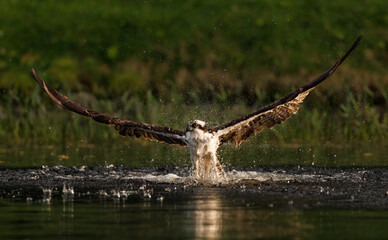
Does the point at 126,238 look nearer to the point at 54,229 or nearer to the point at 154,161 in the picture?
the point at 54,229

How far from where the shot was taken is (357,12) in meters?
39.8

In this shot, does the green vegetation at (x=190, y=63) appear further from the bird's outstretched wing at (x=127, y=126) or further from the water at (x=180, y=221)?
the water at (x=180, y=221)

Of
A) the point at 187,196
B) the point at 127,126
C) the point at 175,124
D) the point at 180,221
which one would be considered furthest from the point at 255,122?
the point at 175,124

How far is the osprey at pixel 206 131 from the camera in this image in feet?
60.2

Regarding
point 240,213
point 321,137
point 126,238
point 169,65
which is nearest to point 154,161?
point 321,137

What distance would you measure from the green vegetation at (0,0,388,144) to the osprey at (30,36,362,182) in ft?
23.2

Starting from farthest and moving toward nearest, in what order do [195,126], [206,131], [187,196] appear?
[206,131]
[195,126]
[187,196]

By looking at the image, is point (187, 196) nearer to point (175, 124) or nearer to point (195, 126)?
point (195, 126)

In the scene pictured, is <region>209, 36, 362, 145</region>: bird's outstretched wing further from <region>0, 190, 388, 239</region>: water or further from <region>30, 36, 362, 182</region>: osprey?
<region>0, 190, 388, 239</region>: water

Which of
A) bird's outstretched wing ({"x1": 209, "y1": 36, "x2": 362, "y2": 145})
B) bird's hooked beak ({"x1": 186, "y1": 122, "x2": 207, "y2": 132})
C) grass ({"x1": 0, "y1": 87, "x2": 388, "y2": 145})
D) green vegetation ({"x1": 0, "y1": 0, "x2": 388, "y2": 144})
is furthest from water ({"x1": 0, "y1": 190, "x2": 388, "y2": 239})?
green vegetation ({"x1": 0, "y1": 0, "x2": 388, "y2": 144})

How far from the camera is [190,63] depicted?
3609 cm

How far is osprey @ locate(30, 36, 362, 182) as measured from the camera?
1834 cm

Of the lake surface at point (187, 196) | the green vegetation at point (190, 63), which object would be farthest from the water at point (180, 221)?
the green vegetation at point (190, 63)

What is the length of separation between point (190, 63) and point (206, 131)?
17.8 metres
